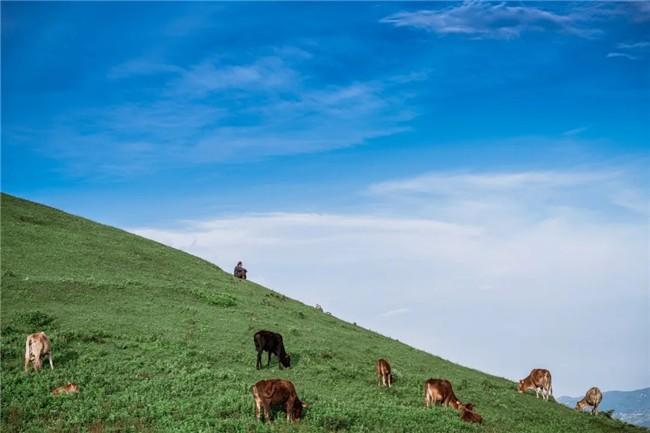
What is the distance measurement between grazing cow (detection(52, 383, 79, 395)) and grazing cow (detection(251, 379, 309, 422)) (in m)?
6.80

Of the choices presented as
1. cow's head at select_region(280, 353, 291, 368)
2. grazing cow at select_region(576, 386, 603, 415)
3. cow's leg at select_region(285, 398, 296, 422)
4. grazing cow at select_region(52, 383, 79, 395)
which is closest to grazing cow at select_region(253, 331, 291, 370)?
Answer: cow's head at select_region(280, 353, 291, 368)

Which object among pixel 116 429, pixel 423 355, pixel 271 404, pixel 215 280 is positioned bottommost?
pixel 116 429

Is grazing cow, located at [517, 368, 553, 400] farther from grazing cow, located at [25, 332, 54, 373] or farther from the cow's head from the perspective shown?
grazing cow, located at [25, 332, 54, 373]

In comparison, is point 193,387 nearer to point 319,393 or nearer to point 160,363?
point 160,363

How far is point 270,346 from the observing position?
2614 cm

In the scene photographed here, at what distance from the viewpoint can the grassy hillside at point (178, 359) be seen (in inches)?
744

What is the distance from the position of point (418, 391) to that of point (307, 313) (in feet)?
62.6

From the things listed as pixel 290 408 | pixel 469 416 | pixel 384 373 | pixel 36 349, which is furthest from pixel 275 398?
pixel 36 349

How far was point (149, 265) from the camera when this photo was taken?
45188 mm

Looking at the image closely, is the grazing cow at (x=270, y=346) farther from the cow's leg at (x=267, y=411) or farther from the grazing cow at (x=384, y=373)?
the cow's leg at (x=267, y=411)

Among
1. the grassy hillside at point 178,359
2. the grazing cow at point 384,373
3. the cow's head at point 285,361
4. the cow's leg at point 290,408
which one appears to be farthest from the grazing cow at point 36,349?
the grazing cow at point 384,373

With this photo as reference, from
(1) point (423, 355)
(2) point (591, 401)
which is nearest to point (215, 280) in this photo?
(1) point (423, 355)

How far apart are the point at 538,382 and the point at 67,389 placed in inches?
928

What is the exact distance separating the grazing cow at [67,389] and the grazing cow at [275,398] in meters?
6.80
